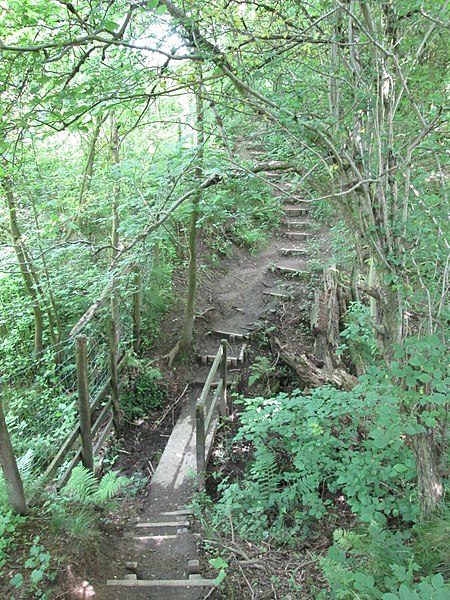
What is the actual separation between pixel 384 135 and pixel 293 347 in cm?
627

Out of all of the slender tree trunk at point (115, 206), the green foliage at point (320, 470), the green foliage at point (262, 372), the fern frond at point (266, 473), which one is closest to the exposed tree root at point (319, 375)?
the green foliage at point (262, 372)

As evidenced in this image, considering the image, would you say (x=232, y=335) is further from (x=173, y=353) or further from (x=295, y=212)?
(x=295, y=212)

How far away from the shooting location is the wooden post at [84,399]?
462cm

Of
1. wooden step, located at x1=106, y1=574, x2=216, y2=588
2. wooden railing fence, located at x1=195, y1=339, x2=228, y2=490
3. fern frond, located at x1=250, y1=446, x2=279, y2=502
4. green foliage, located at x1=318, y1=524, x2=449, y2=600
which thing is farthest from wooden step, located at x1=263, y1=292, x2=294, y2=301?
wooden step, located at x1=106, y1=574, x2=216, y2=588

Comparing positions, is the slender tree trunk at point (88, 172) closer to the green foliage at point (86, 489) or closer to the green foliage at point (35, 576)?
the green foliage at point (86, 489)

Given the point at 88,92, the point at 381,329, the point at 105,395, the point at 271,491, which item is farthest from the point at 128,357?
the point at 88,92

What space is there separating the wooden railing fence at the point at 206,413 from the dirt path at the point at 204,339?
0.36 m

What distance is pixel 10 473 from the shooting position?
334 centimetres

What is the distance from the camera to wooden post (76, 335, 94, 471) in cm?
462

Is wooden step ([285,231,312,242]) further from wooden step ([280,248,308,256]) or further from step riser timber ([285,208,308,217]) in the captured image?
step riser timber ([285,208,308,217])

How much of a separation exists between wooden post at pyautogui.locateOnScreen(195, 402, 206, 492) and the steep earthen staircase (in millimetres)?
148

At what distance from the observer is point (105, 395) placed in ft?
22.6

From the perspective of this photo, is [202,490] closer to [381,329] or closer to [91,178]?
[381,329]

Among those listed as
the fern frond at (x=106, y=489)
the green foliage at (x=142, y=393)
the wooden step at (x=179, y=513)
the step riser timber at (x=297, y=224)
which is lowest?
the wooden step at (x=179, y=513)
